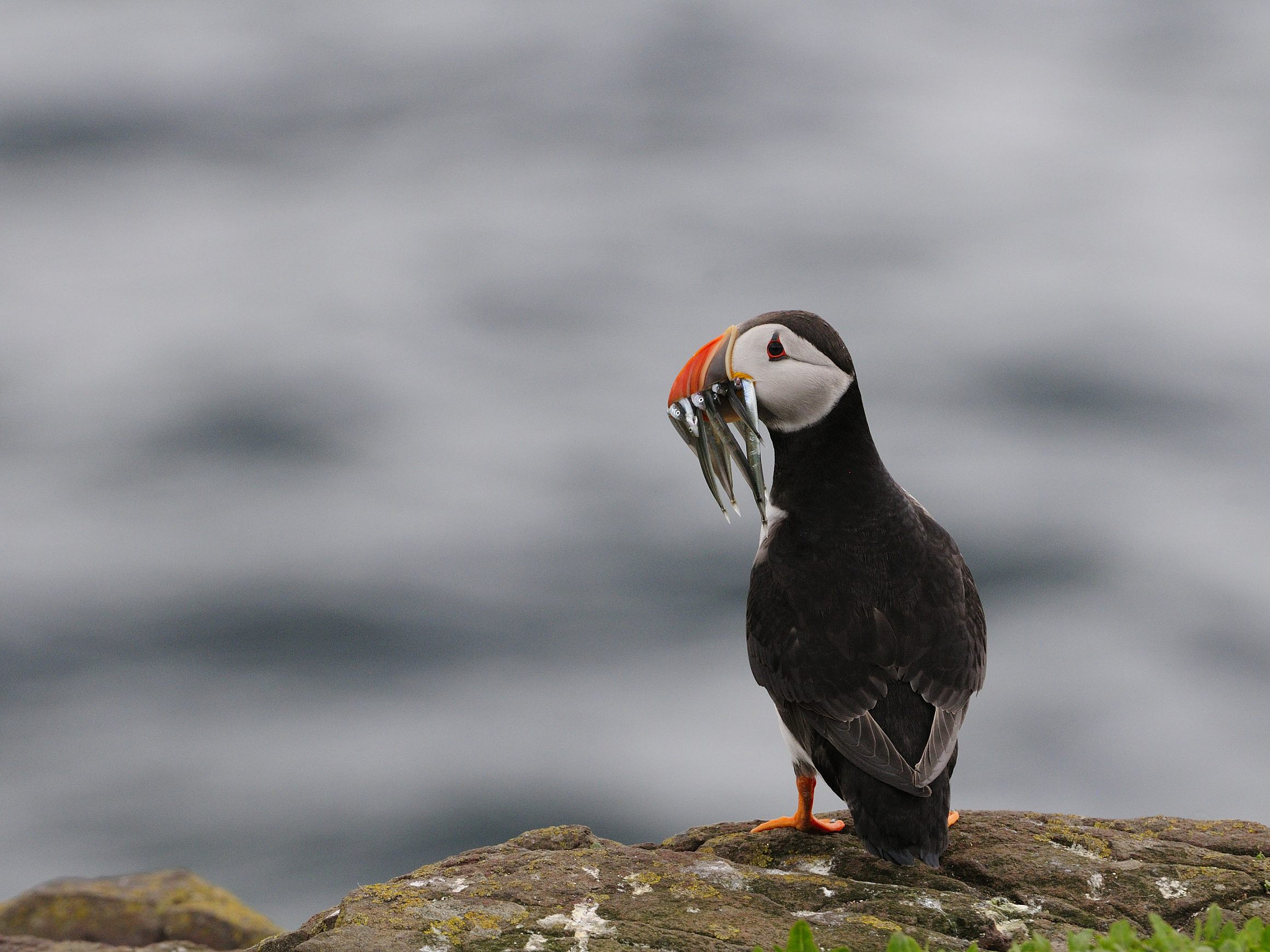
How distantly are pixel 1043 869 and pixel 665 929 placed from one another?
183cm

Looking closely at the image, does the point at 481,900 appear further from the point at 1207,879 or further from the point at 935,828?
the point at 1207,879

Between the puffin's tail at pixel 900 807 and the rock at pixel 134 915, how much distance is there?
3.53 m

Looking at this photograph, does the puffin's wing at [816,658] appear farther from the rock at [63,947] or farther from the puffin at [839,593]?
the rock at [63,947]

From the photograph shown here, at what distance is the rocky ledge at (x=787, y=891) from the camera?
4.41m

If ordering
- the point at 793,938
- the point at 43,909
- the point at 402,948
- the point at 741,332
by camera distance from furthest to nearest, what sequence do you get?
the point at 43,909
the point at 741,332
the point at 402,948
the point at 793,938

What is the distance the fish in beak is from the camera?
6219mm

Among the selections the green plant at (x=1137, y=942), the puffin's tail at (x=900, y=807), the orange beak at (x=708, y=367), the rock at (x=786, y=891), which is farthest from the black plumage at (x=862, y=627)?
the green plant at (x=1137, y=942)

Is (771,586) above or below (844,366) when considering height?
below

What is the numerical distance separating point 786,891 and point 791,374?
2.48 meters

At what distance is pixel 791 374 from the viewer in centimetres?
619

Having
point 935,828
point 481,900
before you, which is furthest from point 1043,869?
point 481,900

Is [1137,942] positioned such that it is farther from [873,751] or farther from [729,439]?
[729,439]

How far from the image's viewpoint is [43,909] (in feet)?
23.7

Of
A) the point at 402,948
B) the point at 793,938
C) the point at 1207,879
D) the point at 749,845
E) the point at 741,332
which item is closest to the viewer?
the point at 793,938
